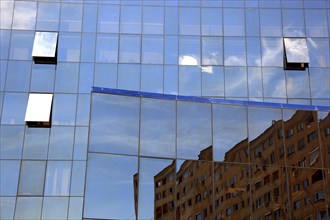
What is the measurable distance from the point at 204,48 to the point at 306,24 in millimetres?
6190

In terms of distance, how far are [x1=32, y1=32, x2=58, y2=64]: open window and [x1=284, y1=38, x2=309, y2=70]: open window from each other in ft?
42.5

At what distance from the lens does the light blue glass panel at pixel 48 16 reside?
30000 mm

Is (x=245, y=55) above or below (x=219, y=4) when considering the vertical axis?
below

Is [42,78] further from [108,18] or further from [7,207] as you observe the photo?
[7,207]

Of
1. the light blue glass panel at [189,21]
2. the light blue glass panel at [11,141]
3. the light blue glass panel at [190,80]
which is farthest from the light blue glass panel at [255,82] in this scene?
the light blue glass panel at [11,141]

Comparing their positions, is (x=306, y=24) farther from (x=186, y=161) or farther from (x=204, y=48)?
(x=186, y=161)

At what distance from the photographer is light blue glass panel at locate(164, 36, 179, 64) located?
2960cm

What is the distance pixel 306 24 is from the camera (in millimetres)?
Answer: 30672

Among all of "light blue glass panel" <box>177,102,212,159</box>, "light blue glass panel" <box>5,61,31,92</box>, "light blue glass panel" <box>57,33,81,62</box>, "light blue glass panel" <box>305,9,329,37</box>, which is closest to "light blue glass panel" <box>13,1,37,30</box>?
"light blue glass panel" <box>57,33,81,62</box>

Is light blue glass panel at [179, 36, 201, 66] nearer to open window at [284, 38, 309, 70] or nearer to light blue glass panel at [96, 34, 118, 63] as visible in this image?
light blue glass panel at [96, 34, 118, 63]

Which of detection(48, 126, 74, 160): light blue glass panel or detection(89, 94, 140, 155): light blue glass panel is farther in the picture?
detection(48, 126, 74, 160): light blue glass panel

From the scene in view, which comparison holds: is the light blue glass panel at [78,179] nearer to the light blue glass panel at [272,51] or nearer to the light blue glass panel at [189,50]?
the light blue glass panel at [189,50]

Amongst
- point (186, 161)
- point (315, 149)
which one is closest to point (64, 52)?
point (186, 161)

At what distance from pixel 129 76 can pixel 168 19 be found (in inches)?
165
